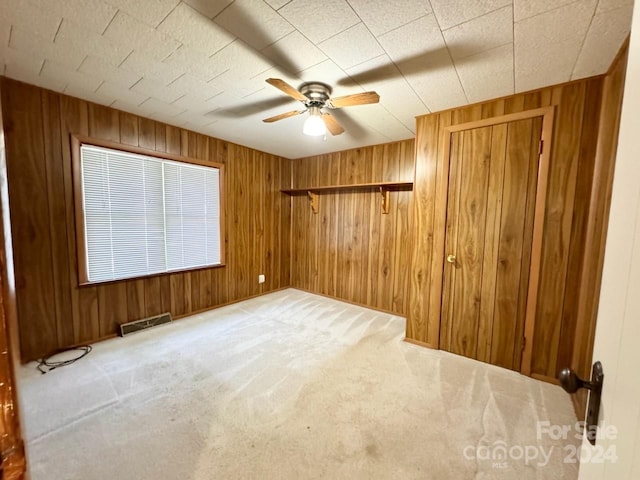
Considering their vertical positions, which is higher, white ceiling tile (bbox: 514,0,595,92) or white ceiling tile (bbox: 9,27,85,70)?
white ceiling tile (bbox: 514,0,595,92)

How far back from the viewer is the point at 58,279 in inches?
90.7

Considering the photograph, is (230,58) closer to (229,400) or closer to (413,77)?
(413,77)

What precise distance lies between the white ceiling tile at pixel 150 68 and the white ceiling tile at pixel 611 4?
2.40 metres

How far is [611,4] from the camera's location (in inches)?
47.3

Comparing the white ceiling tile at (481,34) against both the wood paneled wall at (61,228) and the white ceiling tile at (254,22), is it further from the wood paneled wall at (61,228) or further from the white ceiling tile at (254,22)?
the wood paneled wall at (61,228)

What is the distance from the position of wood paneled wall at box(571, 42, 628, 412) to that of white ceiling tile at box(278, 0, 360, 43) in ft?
5.17

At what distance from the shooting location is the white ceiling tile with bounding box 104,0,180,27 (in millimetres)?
1281

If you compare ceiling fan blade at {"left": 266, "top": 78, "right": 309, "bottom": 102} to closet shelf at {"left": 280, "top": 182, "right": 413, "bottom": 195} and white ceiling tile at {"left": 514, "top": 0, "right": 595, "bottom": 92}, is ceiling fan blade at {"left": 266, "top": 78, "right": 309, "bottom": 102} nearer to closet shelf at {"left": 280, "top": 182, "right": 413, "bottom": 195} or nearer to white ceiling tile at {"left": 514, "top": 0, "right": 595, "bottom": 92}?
white ceiling tile at {"left": 514, "top": 0, "right": 595, "bottom": 92}

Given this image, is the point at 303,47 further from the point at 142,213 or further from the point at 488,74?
the point at 142,213

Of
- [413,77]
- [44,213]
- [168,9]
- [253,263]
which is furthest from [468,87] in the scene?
[44,213]

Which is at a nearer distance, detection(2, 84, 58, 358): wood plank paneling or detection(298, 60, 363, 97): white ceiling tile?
detection(298, 60, 363, 97): white ceiling tile

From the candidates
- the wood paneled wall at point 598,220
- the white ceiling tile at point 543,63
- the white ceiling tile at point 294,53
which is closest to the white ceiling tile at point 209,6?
the white ceiling tile at point 294,53

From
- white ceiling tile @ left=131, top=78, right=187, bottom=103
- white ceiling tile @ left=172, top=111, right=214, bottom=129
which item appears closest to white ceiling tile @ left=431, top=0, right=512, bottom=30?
white ceiling tile @ left=131, top=78, right=187, bottom=103

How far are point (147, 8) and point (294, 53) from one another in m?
0.79
